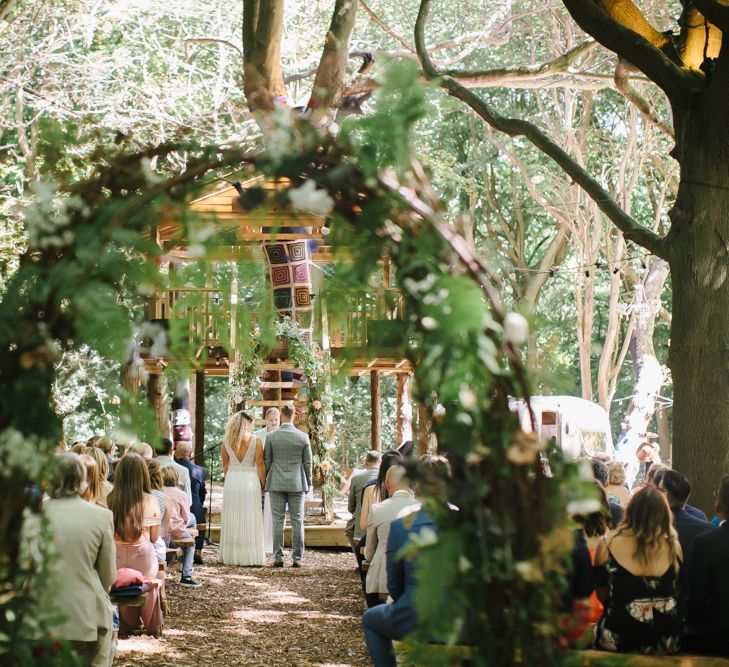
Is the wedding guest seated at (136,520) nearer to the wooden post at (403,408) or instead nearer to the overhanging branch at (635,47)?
the overhanging branch at (635,47)

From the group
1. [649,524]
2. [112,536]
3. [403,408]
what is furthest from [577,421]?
[112,536]

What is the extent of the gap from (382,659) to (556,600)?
2.99 meters

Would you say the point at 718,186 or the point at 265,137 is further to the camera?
the point at 718,186

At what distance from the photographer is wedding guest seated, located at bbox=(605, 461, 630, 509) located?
363 inches

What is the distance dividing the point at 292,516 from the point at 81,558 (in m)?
8.52

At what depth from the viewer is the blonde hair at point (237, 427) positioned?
13.7m

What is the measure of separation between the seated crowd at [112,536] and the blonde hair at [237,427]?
772mm

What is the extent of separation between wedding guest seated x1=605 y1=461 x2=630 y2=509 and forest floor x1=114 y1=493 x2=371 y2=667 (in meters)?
2.44

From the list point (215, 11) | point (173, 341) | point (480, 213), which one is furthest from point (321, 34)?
point (173, 341)

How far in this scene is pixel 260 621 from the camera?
10023 millimetres

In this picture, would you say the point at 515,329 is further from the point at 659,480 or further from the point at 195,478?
the point at 195,478

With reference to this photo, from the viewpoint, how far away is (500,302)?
3641 mm

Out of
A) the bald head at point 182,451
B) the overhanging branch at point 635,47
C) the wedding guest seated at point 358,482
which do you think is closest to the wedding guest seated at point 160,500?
the wedding guest seated at point 358,482

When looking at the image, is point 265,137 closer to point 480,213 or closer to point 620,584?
point 620,584
